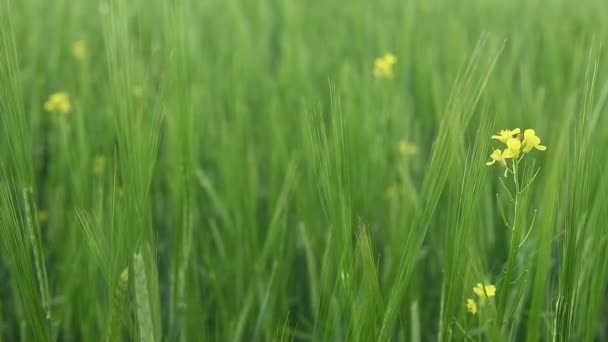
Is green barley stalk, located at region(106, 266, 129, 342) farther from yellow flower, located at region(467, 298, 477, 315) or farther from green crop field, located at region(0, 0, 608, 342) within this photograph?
yellow flower, located at region(467, 298, 477, 315)

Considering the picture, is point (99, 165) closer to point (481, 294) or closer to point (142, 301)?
point (142, 301)

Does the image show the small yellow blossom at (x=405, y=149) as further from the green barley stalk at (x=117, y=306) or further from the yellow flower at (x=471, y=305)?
the green barley stalk at (x=117, y=306)

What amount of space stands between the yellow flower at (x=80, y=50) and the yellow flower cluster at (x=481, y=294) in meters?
1.14

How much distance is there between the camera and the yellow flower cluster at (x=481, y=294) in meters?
0.70

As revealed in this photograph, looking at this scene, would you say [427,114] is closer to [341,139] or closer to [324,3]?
[341,139]

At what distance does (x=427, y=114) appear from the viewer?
5.19 feet

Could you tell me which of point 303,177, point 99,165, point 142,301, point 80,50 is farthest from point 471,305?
point 80,50

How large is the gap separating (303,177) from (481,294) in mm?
530

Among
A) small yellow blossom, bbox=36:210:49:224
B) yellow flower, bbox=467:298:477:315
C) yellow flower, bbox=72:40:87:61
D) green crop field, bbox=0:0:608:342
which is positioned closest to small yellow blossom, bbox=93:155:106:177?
green crop field, bbox=0:0:608:342

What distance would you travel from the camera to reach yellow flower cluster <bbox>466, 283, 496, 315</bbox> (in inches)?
27.7

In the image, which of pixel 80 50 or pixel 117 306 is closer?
pixel 117 306

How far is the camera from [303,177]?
4.09ft

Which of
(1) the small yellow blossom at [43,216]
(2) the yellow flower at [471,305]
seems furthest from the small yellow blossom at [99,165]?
(2) the yellow flower at [471,305]

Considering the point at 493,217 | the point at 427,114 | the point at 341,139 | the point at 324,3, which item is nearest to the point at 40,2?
the point at 324,3
